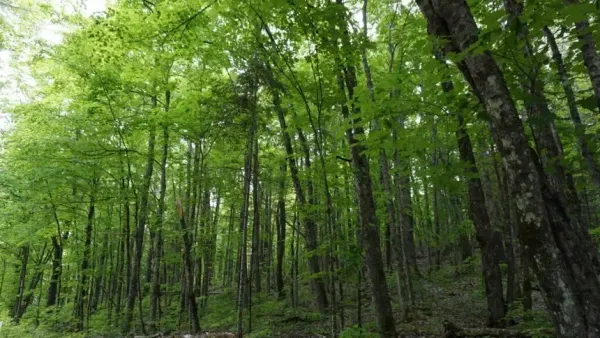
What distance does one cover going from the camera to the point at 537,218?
10.6 feet

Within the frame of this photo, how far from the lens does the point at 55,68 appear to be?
575 inches

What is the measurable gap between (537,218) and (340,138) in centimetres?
331

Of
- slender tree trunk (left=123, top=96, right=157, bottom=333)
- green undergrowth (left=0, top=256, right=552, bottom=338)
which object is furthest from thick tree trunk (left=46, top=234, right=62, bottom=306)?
slender tree trunk (left=123, top=96, right=157, bottom=333)

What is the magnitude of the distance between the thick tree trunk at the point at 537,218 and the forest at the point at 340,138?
0.6 inches

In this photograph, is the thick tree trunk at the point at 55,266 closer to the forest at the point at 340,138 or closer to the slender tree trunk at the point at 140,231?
the forest at the point at 340,138

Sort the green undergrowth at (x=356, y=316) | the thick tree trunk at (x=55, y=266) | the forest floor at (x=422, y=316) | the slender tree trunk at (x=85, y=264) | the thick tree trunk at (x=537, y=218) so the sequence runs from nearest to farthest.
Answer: the thick tree trunk at (x=537, y=218) < the forest floor at (x=422, y=316) < the green undergrowth at (x=356, y=316) < the slender tree trunk at (x=85, y=264) < the thick tree trunk at (x=55, y=266)

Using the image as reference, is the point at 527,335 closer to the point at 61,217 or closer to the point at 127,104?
the point at 127,104

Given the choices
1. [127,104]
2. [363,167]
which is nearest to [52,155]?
[127,104]

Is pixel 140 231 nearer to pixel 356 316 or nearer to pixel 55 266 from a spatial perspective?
pixel 356 316

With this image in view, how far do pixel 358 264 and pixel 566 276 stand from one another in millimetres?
4442

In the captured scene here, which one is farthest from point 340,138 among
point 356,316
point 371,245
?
point 356,316

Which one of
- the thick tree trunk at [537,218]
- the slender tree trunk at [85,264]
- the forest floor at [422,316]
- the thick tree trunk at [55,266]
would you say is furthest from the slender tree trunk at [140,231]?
the thick tree trunk at [537,218]

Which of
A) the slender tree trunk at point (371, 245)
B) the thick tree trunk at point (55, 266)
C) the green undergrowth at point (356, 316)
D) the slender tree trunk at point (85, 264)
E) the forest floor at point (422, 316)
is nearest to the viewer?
the slender tree trunk at point (371, 245)

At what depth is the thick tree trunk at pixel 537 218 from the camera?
311 centimetres
